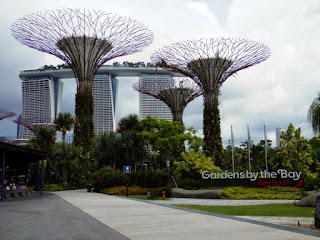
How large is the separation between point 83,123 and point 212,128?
590 inches

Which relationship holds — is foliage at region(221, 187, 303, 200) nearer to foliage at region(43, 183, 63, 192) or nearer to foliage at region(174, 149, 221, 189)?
foliage at region(174, 149, 221, 189)

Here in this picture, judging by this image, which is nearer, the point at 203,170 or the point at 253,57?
the point at 203,170

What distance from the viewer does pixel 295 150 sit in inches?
1428

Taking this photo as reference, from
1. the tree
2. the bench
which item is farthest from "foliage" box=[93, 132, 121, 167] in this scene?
the tree

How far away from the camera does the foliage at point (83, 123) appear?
4016cm

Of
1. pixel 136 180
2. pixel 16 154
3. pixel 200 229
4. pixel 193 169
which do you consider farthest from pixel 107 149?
pixel 200 229

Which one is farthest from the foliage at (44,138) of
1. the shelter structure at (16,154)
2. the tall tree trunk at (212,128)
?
the tall tree trunk at (212,128)

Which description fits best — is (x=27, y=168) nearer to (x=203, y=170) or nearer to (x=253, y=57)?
(x=203, y=170)

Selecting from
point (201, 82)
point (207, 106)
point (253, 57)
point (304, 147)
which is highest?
point (253, 57)

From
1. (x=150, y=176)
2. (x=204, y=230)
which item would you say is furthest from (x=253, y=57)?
(x=204, y=230)

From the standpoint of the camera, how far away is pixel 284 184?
28.7 m

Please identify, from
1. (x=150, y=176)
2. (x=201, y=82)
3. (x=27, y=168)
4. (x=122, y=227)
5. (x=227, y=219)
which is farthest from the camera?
(x=27, y=168)

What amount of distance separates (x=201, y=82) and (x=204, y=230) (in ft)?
90.0

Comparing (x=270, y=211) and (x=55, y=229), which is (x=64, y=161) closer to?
(x=270, y=211)
